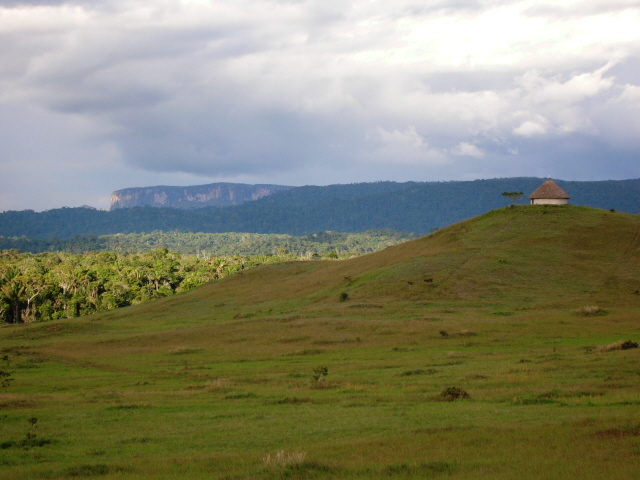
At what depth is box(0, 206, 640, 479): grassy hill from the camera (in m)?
14.8

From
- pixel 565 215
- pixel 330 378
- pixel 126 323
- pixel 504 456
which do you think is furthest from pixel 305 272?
pixel 504 456

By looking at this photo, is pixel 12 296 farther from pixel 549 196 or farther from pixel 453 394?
pixel 453 394

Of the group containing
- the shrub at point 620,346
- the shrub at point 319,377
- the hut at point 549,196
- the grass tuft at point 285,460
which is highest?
the hut at point 549,196

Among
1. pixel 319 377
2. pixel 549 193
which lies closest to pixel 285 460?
pixel 319 377

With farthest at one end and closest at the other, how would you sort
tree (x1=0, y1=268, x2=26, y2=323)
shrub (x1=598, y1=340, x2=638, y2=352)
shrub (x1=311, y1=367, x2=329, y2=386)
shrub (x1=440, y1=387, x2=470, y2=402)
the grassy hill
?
1. tree (x1=0, y1=268, x2=26, y2=323)
2. shrub (x1=598, y1=340, x2=638, y2=352)
3. shrub (x1=311, y1=367, x2=329, y2=386)
4. shrub (x1=440, y1=387, x2=470, y2=402)
5. the grassy hill

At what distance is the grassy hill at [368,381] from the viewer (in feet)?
48.6

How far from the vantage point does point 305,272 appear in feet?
351

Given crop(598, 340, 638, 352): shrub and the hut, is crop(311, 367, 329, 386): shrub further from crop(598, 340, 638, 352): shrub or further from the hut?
the hut

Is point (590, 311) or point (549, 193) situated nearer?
point (590, 311)

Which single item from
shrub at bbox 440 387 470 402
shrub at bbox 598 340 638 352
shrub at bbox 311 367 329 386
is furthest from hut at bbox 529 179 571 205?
shrub at bbox 440 387 470 402

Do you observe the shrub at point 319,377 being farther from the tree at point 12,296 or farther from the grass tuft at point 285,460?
the tree at point 12,296

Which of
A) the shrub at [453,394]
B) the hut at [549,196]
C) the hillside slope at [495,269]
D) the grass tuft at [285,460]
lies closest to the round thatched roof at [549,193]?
the hut at [549,196]

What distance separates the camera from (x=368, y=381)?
1160 inches

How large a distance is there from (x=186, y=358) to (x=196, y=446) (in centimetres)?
2940
